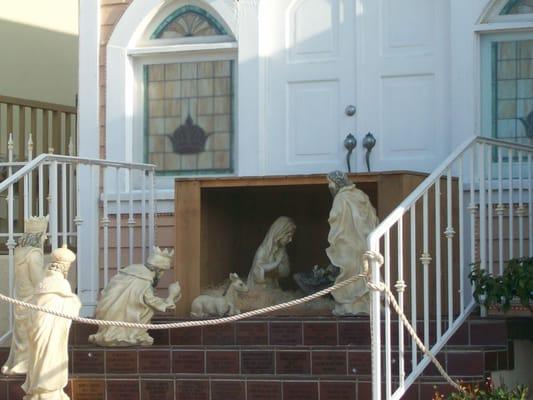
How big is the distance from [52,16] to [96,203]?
4.83 m

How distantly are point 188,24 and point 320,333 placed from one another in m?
3.13

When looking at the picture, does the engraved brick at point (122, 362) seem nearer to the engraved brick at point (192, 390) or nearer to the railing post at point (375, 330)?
the engraved brick at point (192, 390)

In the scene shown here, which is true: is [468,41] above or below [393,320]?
above

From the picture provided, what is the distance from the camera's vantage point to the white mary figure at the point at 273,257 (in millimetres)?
9984

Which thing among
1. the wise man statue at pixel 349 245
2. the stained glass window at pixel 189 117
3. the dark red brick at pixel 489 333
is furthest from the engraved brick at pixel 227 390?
the stained glass window at pixel 189 117

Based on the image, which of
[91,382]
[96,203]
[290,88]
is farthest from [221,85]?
[91,382]

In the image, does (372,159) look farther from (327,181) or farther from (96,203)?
(96,203)

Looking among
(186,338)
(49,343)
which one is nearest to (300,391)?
(186,338)

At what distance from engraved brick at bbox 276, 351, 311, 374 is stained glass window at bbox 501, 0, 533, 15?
9.96 ft

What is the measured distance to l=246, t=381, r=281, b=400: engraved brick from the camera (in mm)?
8297

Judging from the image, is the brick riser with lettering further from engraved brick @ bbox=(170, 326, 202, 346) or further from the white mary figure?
the white mary figure

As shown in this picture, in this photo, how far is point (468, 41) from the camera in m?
10.1

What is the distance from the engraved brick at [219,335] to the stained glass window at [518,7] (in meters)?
2.95

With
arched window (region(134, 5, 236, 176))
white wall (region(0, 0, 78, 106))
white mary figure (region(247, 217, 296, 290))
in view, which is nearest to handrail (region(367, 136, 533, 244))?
white mary figure (region(247, 217, 296, 290))
